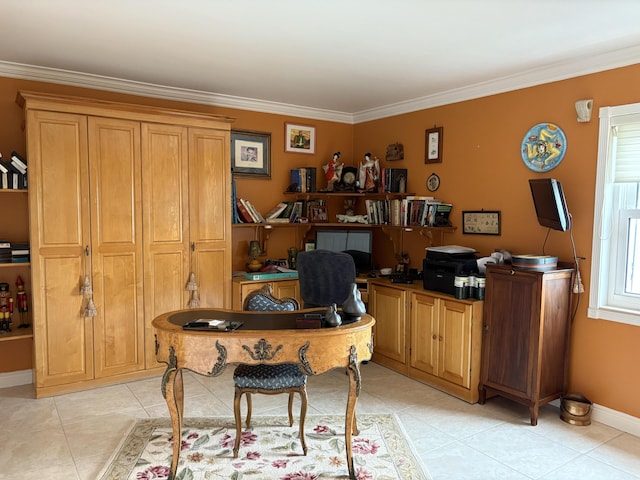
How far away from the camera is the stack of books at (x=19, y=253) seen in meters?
3.59

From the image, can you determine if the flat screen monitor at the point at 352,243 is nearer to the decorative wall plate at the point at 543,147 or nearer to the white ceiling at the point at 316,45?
the white ceiling at the point at 316,45

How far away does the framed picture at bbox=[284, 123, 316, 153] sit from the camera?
16.7 feet

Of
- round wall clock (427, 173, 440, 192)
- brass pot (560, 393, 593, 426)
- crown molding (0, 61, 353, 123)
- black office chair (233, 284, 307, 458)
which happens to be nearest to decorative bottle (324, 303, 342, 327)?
black office chair (233, 284, 307, 458)

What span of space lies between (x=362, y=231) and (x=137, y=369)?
2507mm

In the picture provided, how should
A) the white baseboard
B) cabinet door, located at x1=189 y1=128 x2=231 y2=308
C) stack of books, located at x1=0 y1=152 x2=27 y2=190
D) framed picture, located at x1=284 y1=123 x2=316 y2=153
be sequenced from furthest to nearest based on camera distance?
1. framed picture, located at x1=284 y1=123 x2=316 y2=153
2. cabinet door, located at x1=189 y1=128 x2=231 y2=308
3. the white baseboard
4. stack of books, located at x1=0 y1=152 x2=27 y2=190

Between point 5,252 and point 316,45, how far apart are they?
277 cm

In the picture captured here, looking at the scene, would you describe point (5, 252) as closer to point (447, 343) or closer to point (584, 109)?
point (447, 343)

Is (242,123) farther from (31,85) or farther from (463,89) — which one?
(463,89)

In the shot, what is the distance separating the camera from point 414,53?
328 centimetres

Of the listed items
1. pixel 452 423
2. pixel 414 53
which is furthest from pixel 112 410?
pixel 414 53

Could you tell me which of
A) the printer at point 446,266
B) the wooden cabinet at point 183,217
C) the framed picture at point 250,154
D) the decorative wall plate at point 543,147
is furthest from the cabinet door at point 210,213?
the decorative wall plate at point 543,147

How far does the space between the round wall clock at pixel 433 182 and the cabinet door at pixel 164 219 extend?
7.45 feet

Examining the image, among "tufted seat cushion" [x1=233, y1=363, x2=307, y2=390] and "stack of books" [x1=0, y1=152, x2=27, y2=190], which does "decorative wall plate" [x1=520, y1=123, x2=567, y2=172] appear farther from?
"stack of books" [x1=0, y1=152, x2=27, y2=190]

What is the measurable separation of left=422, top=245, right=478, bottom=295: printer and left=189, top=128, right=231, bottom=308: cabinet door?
1824mm
